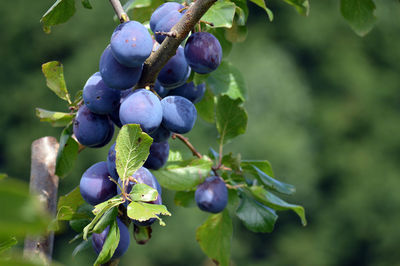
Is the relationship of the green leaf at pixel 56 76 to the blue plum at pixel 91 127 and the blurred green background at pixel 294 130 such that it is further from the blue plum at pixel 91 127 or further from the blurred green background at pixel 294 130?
the blurred green background at pixel 294 130

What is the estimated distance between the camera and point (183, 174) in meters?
0.73

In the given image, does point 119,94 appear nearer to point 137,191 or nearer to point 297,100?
point 137,191

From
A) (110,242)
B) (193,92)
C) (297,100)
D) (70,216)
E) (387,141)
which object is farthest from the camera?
(387,141)

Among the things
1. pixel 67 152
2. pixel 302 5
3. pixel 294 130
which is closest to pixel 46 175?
pixel 67 152

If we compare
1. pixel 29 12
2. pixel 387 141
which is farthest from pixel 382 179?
pixel 29 12

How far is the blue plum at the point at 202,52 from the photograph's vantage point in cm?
60

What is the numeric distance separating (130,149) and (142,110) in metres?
0.05

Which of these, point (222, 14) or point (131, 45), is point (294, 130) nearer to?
point (222, 14)

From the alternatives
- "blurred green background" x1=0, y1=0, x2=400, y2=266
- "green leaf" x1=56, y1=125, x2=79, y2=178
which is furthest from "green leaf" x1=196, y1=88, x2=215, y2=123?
→ "blurred green background" x1=0, y1=0, x2=400, y2=266

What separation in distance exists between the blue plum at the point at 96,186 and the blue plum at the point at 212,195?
0.63ft

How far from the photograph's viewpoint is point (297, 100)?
9547mm

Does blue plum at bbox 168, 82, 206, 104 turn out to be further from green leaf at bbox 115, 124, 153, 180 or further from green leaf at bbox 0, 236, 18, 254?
green leaf at bbox 0, 236, 18, 254

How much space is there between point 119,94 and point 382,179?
9.92 m

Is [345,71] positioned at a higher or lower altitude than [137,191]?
lower
